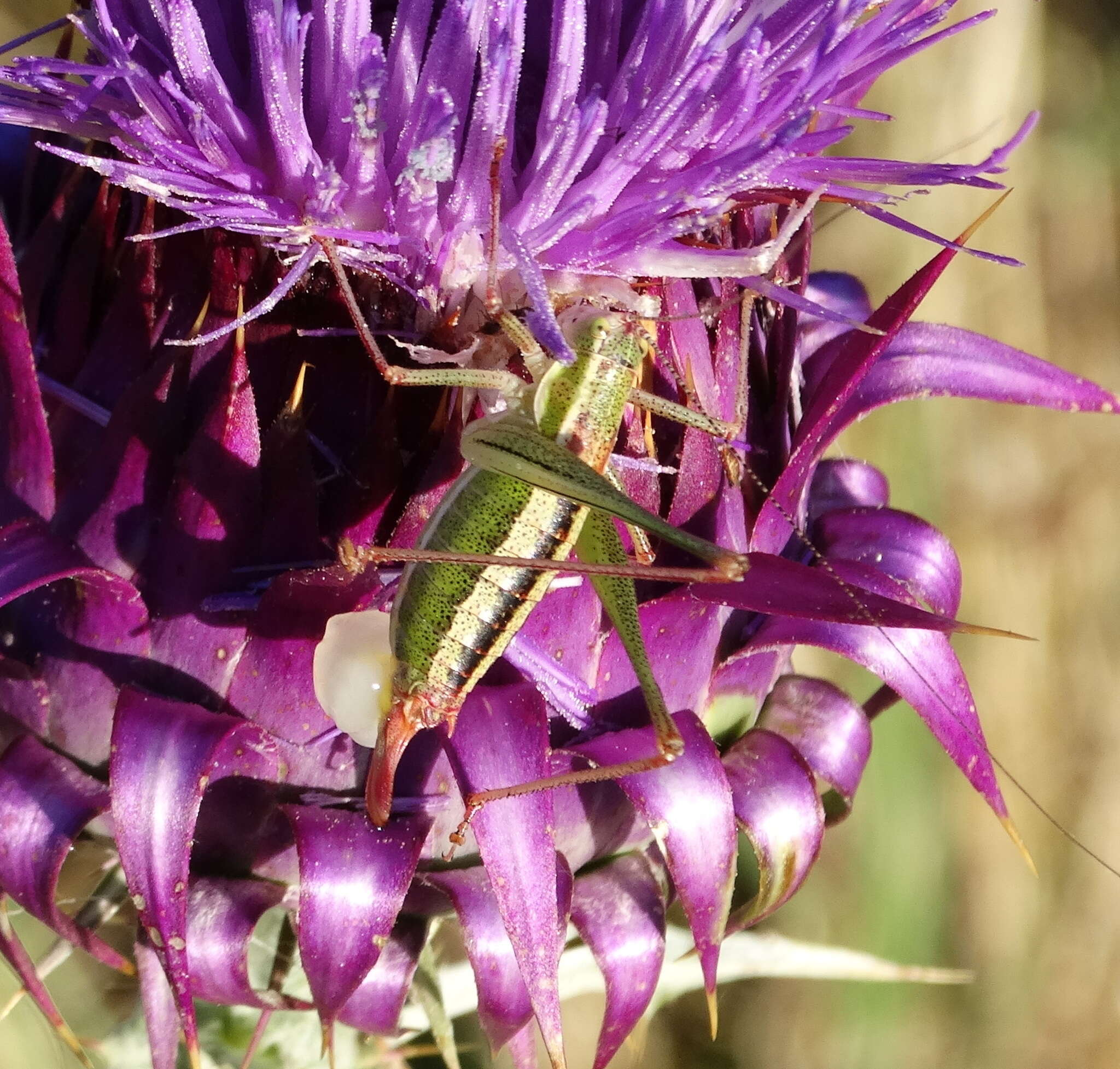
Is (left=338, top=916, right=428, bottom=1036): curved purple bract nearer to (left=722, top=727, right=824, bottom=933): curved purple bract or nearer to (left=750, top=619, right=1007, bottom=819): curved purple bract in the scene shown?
(left=722, top=727, right=824, bottom=933): curved purple bract

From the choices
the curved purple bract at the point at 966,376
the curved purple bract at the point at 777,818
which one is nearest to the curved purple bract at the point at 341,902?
the curved purple bract at the point at 777,818

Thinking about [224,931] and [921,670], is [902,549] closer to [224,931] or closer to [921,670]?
[921,670]

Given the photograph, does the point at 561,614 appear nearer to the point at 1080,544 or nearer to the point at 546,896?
the point at 546,896

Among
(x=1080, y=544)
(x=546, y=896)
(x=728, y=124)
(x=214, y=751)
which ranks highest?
(x=728, y=124)

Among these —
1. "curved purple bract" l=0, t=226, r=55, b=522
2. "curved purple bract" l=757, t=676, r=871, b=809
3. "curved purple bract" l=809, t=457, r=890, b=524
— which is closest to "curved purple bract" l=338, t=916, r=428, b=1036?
"curved purple bract" l=757, t=676, r=871, b=809

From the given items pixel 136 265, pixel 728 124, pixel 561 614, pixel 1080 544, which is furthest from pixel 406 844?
pixel 1080 544
